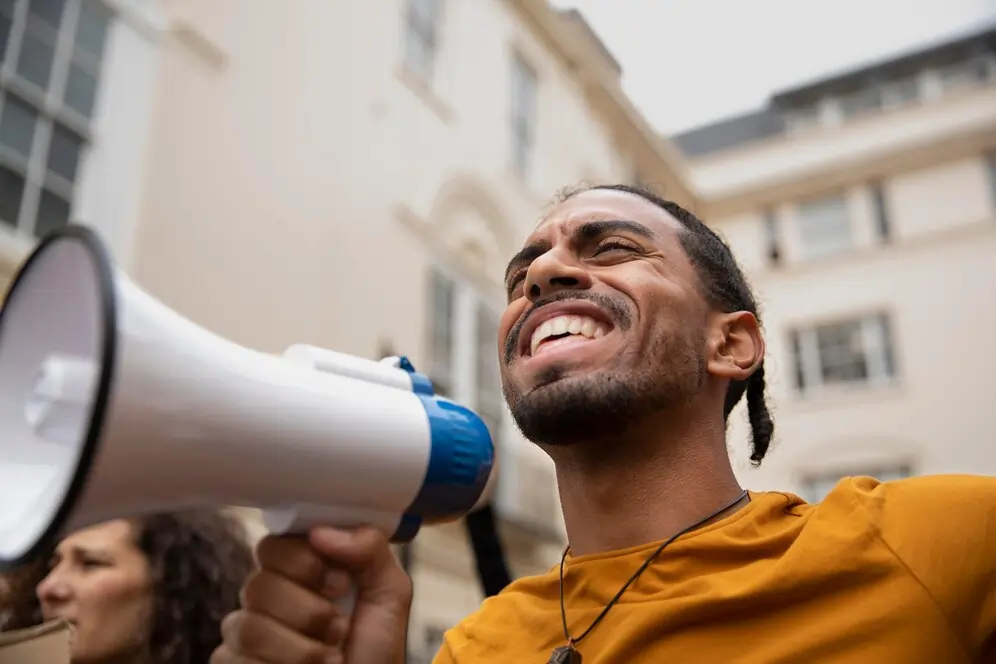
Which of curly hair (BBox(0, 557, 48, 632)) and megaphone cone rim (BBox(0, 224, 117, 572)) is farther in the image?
curly hair (BBox(0, 557, 48, 632))

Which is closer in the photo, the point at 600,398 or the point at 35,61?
the point at 600,398

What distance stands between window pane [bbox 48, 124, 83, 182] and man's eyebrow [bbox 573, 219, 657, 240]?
279cm

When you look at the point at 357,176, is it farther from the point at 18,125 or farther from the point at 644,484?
the point at 644,484

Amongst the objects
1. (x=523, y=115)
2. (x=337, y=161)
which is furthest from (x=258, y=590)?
(x=523, y=115)

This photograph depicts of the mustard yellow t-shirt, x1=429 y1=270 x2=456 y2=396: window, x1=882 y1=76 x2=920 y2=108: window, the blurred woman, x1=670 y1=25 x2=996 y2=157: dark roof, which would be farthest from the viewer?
x1=882 y1=76 x2=920 y2=108: window

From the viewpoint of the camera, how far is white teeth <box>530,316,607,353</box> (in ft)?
3.53

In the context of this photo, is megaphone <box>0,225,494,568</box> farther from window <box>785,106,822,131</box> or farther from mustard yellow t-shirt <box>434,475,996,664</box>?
window <box>785,106,822,131</box>

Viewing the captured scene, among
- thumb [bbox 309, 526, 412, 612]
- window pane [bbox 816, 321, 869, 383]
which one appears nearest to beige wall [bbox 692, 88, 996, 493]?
window pane [bbox 816, 321, 869, 383]

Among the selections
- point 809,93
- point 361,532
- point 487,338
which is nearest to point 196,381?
point 361,532

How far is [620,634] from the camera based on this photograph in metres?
0.88

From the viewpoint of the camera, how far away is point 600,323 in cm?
108

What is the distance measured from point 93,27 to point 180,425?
3413 mm

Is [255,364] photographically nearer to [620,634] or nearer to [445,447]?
[445,447]

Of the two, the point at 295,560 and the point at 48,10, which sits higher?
the point at 48,10
